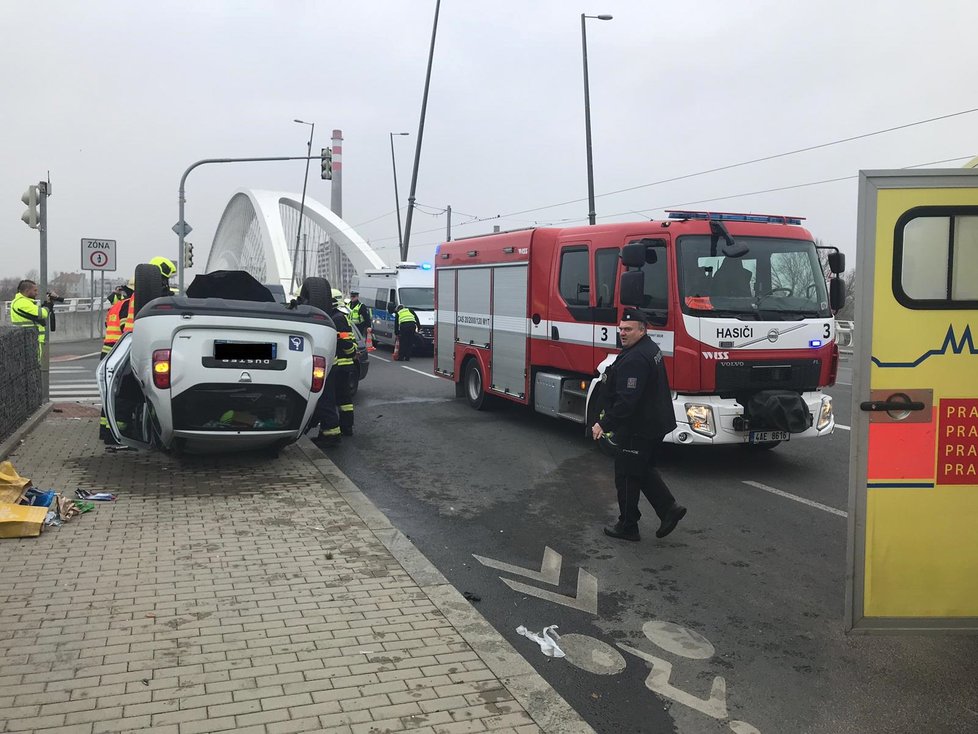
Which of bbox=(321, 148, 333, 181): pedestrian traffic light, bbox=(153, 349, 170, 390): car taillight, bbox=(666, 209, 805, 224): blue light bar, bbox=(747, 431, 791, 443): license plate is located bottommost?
bbox=(747, 431, 791, 443): license plate

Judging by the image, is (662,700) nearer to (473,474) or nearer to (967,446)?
(967,446)

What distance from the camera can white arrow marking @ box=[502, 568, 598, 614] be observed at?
17.5 ft

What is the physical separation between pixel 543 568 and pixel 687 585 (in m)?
0.97

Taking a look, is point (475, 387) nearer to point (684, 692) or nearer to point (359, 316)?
point (359, 316)

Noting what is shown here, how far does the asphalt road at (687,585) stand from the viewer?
159 inches

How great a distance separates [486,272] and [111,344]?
215 inches

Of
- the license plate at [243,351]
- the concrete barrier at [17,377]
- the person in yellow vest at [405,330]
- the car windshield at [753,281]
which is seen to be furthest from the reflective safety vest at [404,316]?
the license plate at [243,351]

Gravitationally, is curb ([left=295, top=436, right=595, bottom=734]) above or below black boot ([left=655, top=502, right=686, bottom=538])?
below

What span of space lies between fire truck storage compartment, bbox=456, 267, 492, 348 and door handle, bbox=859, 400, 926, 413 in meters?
9.15

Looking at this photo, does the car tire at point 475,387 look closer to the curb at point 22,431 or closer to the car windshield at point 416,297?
the curb at point 22,431

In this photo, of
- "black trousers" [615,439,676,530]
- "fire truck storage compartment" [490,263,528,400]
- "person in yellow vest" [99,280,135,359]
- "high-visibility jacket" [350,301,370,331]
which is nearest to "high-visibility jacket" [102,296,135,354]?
"person in yellow vest" [99,280,135,359]

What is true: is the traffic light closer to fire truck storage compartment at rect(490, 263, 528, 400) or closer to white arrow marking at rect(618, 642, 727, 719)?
fire truck storage compartment at rect(490, 263, 528, 400)

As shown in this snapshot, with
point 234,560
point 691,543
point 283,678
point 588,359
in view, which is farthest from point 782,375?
point 283,678

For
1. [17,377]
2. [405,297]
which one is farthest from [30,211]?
[405,297]
